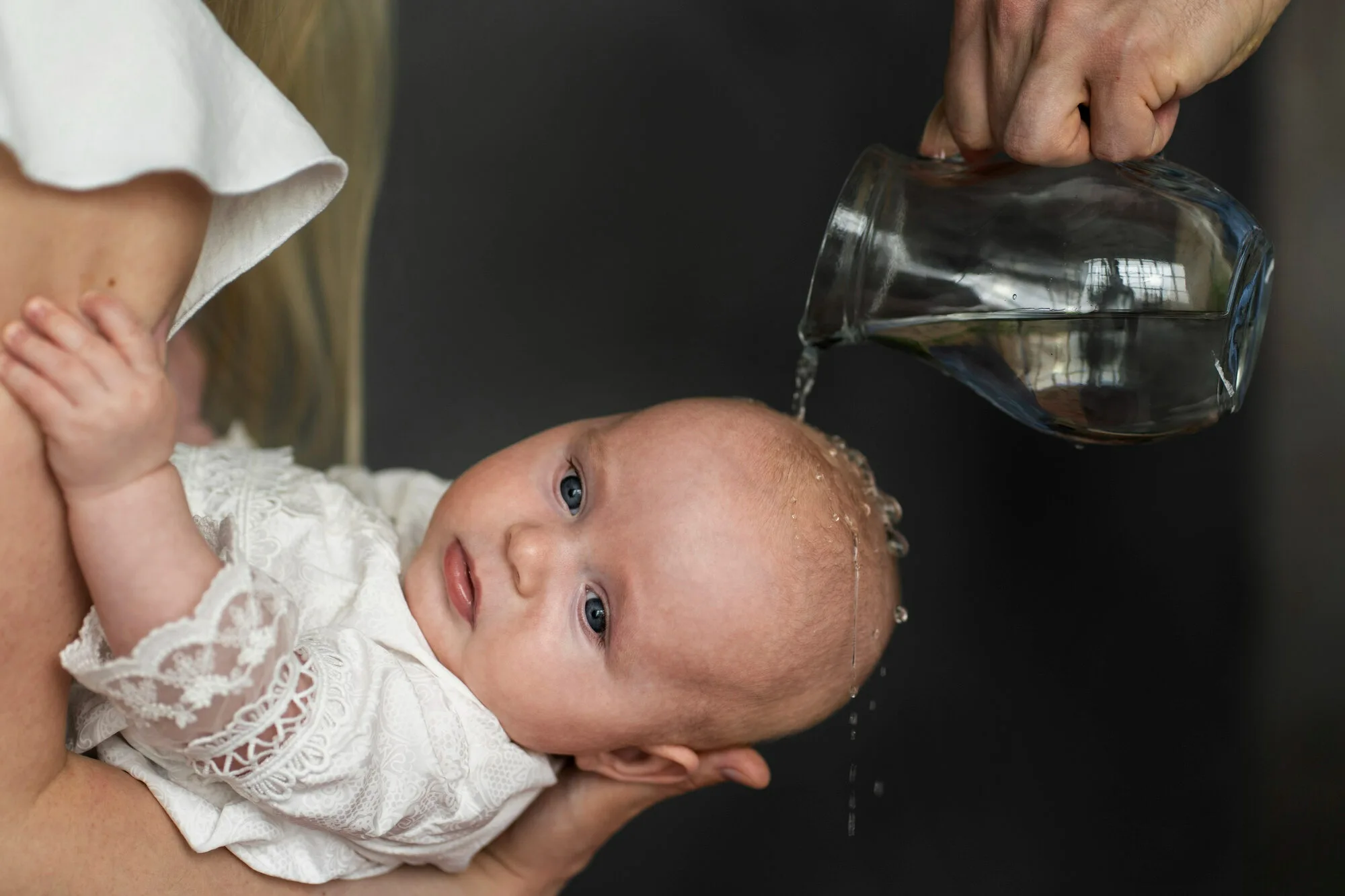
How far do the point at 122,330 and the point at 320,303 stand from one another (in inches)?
43.3

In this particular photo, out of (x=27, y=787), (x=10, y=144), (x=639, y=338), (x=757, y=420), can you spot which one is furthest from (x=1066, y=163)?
(x=639, y=338)

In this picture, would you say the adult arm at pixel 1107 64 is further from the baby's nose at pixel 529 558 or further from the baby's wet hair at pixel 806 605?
the baby's nose at pixel 529 558

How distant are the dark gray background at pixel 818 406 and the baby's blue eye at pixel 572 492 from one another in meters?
1.12

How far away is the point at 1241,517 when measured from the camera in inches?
95.2

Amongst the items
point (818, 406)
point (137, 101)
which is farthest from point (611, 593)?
point (818, 406)

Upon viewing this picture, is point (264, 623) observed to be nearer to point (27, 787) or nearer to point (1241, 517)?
point (27, 787)

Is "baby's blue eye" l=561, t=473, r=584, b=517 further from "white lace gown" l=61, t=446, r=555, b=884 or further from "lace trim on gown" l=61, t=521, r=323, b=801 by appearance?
"lace trim on gown" l=61, t=521, r=323, b=801

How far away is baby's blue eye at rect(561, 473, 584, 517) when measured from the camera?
1254 millimetres

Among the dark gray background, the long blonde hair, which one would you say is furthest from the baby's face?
the dark gray background

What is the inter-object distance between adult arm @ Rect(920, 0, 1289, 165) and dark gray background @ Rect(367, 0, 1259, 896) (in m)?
1.27

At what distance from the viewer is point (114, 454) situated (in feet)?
2.54

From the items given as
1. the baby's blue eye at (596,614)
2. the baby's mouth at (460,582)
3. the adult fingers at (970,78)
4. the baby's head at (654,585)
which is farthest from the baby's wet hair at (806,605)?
the adult fingers at (970,78)

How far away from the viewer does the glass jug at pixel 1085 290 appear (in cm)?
107

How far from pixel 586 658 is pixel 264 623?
359mm
